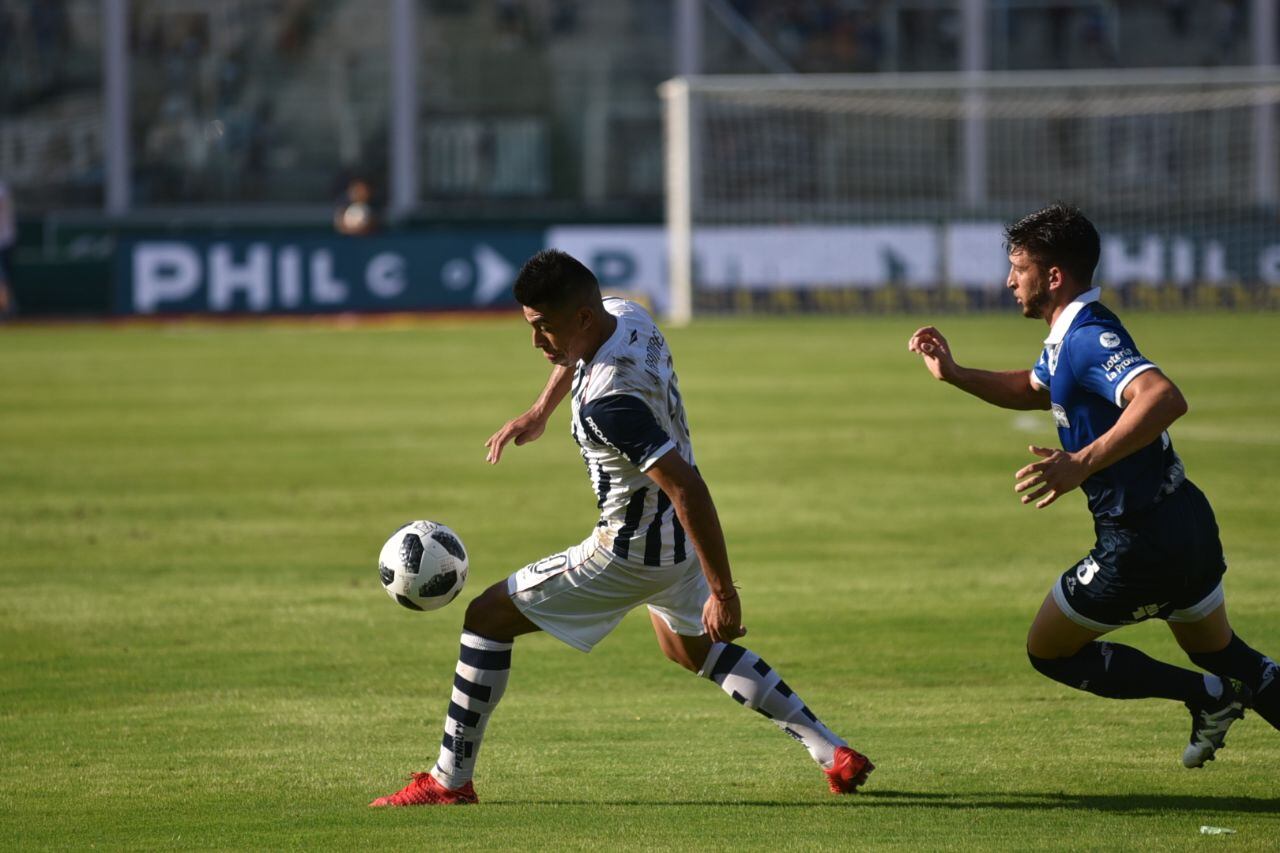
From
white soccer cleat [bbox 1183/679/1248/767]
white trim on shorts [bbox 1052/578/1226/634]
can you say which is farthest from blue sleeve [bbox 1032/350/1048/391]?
white soccer cleat [bbox 1183/679/1248/767]

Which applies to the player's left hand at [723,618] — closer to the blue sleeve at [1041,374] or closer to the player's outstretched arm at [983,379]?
the player's outstretched arm at [983,379]

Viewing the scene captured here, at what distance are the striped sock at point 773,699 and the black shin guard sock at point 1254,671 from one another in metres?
1.37

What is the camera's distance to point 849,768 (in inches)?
240

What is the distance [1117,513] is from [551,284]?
206cm

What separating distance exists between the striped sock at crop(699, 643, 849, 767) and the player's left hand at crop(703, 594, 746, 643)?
0.53 m

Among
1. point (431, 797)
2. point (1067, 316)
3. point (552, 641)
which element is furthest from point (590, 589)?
point (552, 641)

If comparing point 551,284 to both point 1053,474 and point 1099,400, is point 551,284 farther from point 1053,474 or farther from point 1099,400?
point 1099,400

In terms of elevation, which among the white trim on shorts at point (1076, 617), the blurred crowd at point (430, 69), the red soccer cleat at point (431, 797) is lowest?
the red soccer cleat at point (431, 797)

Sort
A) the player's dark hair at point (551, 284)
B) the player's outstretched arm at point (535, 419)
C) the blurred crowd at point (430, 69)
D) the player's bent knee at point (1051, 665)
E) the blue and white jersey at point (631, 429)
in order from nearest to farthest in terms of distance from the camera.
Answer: the blue and white jersey at point (631, 429) → the player's dark hair at point (551, 284) → the player's bent knee at point (1051, 665) → the player's outstretched arm at point (535, 419) → the blurred crowd at point (430, 69)

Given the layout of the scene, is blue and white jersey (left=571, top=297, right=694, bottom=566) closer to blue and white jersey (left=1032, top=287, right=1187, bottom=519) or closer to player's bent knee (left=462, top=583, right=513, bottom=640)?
player's bent knee (left=462, top=583, right=513, bottom=640)

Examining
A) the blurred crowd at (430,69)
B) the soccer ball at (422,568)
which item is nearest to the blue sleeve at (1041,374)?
the soccer ball at (422,568)

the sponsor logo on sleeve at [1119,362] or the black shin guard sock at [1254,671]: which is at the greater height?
the sponsor logo on sleeve at [1119,362]

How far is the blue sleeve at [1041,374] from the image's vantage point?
6047 mm

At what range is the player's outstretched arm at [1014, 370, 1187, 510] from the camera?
532 cm
